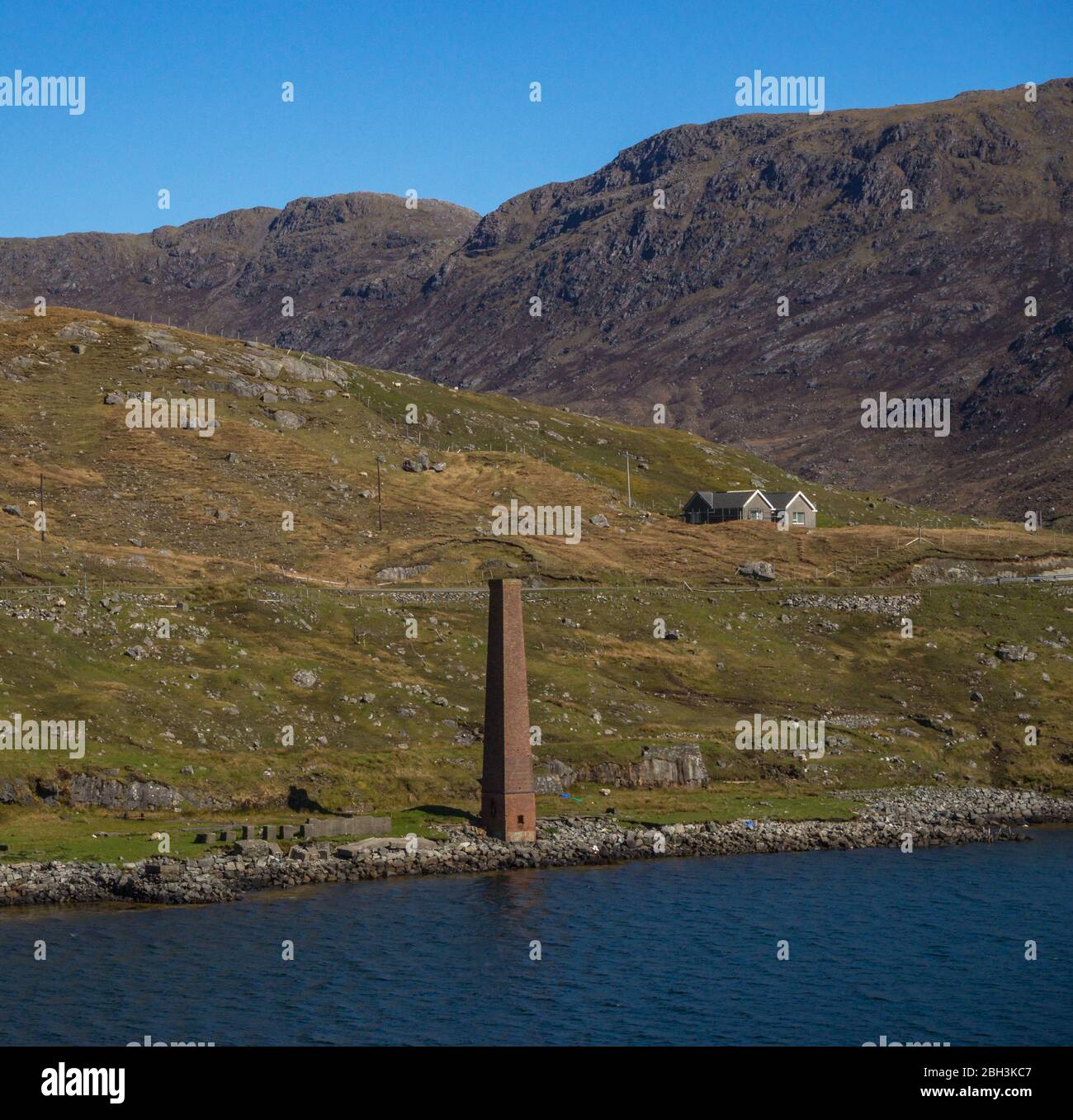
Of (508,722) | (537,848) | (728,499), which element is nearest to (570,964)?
(508,722)

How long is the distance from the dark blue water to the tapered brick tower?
4243 millimetres

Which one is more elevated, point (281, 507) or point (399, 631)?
point (281, 507)

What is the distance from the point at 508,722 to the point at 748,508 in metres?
106

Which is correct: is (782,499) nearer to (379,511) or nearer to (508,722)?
(379,511)

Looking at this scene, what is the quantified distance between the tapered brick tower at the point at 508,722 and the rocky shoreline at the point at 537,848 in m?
1.55

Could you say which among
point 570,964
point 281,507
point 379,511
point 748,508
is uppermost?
point 748,508

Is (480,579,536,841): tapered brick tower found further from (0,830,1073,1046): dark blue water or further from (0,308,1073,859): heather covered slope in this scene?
(0,308,1073,859): heather covered slope

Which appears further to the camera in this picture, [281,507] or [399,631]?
[281,507]

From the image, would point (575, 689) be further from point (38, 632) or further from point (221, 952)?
point (221, 952)

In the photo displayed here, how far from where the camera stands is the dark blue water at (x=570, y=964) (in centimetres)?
5644

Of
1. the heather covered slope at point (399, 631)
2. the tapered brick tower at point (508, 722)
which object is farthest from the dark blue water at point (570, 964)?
the heather covered slope at point (399, 631)

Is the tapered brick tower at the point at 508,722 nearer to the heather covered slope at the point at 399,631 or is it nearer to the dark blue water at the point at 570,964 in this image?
the dark blue water at the point at 570,964

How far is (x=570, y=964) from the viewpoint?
216ft

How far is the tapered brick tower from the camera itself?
270 ft
